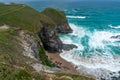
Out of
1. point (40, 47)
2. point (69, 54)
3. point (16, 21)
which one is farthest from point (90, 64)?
point (16, 21)

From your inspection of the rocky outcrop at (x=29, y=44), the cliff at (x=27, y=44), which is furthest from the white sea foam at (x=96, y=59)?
the rocky outcrop at (x=29, y=44)

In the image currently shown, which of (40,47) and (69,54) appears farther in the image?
(69,54)

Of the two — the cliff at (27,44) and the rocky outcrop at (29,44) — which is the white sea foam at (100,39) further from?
the rocky outcrop at (29,44)

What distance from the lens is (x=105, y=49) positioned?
62281 millimetres

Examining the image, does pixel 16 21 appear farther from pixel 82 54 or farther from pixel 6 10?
→ pixel 82 54

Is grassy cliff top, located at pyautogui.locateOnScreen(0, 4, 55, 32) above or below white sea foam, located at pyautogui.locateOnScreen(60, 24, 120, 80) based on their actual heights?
above

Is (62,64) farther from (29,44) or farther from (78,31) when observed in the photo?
(78,31)

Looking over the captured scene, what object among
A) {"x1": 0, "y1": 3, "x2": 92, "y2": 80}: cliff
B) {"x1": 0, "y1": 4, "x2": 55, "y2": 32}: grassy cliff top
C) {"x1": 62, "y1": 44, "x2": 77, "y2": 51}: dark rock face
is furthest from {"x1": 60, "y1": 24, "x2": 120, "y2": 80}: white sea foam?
{"x1": 0, "y1": 4, "x2": 55, "y2": 32}: grassy cliff top

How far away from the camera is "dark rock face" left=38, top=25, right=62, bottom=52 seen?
6278 cm

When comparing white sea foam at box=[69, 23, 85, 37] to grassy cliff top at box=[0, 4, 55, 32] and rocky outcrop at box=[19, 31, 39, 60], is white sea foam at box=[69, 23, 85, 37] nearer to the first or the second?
grassy cliff top at box=[0, 4, 55, 32]

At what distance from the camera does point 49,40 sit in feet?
211

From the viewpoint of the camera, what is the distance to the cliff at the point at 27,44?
66.8 feet

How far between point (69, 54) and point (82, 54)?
344 centimetres

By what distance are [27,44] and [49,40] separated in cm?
2135
